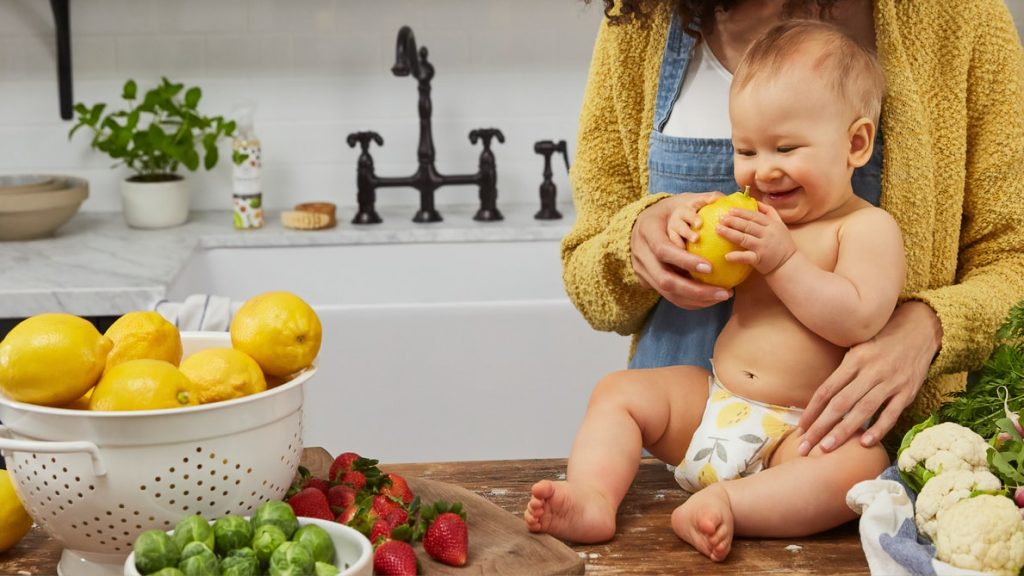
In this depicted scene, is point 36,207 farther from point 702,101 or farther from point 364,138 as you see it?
point 702,101

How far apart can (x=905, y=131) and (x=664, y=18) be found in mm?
326

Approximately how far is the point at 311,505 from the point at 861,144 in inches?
27.0

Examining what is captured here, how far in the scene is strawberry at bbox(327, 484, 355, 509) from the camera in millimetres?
1091

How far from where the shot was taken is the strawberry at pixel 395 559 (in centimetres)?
99

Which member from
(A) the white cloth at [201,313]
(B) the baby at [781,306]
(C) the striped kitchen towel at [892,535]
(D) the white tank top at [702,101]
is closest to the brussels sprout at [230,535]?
(B) the baby at [781,306]

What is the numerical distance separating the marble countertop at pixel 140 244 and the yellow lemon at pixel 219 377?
136cm

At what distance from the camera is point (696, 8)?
140 centimetres

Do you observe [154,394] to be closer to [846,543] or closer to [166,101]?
[846,543]

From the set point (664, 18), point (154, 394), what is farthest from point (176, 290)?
point (154, 394)

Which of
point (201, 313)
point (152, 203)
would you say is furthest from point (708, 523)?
point (152, 203)

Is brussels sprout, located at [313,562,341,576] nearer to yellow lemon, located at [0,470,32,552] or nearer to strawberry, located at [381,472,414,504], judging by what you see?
strawberry, located at [381,472,414,504]

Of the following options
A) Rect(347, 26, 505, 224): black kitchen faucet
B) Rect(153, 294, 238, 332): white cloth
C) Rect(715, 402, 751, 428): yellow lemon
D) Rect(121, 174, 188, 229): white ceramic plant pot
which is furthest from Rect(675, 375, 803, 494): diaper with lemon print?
Rect(121, 174, 188, 229): white ceramic plant pot

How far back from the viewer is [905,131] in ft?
4.36

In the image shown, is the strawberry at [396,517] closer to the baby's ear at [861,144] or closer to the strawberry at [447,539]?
the strawberry at [447,539]
